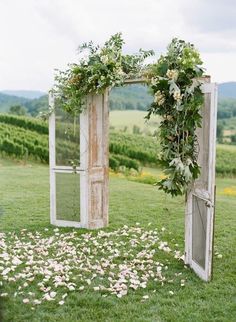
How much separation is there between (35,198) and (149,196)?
215 cm

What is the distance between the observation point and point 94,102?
6.59 meters

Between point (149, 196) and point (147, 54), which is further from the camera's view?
point (149, 196)

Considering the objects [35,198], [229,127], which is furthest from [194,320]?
[229,127]

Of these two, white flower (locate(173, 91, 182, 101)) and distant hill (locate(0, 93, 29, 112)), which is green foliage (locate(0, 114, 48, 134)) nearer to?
distant hill (locate(0, 93, 29, 112))

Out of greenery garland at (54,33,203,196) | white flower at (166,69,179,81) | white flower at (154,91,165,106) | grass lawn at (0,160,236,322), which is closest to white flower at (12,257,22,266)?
grass lawn at (0,160,236,322)

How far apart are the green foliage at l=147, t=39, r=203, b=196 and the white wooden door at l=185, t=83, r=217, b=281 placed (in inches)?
3.2

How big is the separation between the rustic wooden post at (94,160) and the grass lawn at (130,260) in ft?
0.94

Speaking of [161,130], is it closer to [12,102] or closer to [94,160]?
[94,160]

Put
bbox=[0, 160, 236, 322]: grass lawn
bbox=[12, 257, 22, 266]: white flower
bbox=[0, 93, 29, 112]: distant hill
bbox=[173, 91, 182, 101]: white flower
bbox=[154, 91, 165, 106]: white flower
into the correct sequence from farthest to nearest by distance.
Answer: bbox=[0, 93, 29, 112]: distant hill, bbox=[12, 257, 22, 266]: white flower, bbox=[154, 91, 165, 106]: white flower, bbox=[173, 91, 182, 101]: white flower, bbox=[0, 160, 236, 322]: grass lawn

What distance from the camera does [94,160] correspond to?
670cm

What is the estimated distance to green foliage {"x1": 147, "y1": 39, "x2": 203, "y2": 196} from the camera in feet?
15.4

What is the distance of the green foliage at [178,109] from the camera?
470 centimetres

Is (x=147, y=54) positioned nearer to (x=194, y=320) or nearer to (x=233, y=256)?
(x=233, y=256)

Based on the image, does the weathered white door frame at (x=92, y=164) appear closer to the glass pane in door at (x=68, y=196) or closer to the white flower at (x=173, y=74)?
the glass pane in door at (x=68, y=196)
